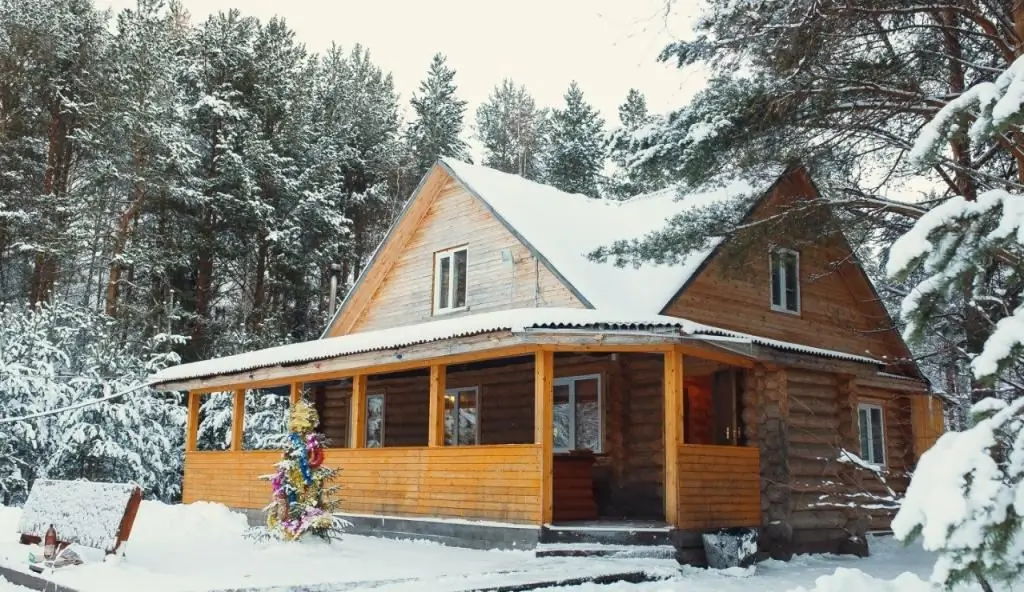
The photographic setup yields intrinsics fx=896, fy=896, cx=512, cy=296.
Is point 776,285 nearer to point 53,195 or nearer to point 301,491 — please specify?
point 301,491

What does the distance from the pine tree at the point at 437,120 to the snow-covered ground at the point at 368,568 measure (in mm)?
23993

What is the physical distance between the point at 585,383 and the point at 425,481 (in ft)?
12.6

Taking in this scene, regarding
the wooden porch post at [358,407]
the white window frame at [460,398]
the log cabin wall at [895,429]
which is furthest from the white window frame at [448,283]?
the log cabin wall at [895,429]

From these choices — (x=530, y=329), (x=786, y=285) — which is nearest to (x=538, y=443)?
(x=530, y=329)

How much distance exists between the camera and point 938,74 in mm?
11781

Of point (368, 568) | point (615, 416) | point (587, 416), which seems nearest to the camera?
point (368, 568)

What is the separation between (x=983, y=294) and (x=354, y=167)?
105 ft

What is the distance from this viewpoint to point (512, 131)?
46.2 metres

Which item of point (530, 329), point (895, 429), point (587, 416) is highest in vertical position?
point (530, 329)

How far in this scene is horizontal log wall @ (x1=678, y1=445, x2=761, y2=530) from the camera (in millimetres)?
11719

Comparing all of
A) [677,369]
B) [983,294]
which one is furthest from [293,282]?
[983,294]

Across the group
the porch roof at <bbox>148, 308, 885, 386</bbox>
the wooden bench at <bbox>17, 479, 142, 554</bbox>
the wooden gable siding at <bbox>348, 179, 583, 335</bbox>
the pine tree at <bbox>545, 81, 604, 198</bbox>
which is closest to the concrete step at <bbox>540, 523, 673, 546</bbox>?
A: the porch roof at <bbox>148, 308, 885, 386</bbox>

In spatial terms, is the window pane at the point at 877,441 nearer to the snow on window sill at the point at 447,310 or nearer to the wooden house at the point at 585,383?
the wooden house at the point at 585,383

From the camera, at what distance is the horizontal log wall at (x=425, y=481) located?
11.6 m
